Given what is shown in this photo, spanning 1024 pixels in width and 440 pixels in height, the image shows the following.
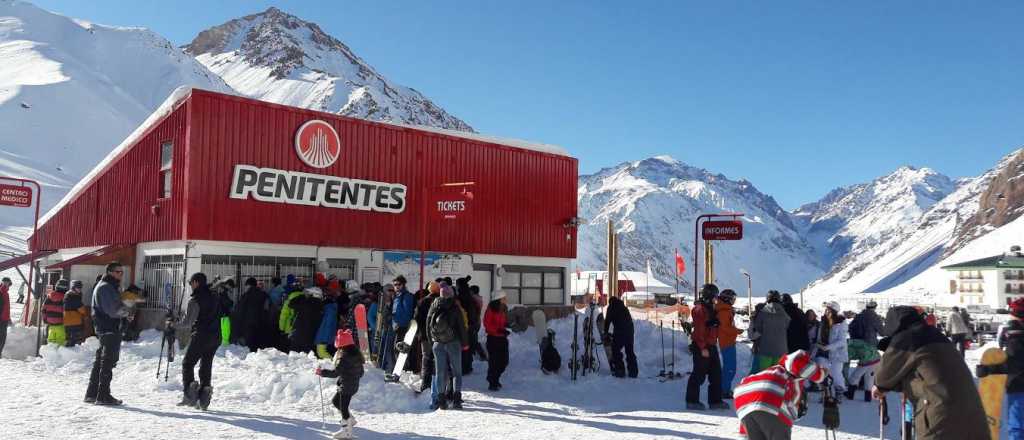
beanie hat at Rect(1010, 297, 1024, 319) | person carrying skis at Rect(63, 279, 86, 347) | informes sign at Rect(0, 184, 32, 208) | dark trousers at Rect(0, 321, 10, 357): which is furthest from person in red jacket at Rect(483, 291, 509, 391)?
informes sign at Rect(0, 184, 32, 208)

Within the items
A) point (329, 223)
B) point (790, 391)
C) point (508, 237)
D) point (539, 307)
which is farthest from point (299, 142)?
point (790, 391)

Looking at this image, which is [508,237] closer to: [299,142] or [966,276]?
[299,142]

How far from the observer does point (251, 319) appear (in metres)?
15.0

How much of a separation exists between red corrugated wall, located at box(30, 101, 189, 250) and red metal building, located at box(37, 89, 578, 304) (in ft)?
0.17

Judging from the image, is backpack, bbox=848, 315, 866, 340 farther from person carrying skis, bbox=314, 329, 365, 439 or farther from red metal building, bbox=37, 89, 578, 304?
person carrying skis, bbox=314, 329, 365, 439

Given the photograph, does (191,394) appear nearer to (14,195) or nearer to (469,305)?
(469,305)

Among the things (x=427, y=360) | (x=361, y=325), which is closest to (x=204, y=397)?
(x=427, y=360)

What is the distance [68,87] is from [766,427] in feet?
442

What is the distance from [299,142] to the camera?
18625 mm

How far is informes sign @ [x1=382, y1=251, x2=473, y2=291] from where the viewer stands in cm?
2017

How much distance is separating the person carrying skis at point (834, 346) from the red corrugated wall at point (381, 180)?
10.7 meters

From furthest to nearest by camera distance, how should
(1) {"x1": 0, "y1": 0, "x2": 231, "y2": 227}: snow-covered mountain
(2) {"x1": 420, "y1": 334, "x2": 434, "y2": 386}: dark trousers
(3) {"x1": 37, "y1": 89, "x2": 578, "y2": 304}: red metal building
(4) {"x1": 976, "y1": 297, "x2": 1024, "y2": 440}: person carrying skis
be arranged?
1. (1) {"x1": 0, "y1": 0, "x2": 231, "y2": 227}: snow-covered mountain
2. (3) {"x1": 37, "y1": 89, "x2": 578, "y2": 304}: red metal building
3. (2) {"x1": 420, "y1": 334, "x2": 434, "y2": 386}: dark trousers
4. (4) {"x1": 976, "y1": 297, "x2": 1024, "y2": 440}: person carrying skis

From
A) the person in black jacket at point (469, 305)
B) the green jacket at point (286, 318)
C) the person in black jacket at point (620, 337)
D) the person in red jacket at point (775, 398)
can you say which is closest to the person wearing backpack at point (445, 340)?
the person in black jacket at point (469, 305)

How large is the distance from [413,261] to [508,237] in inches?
133
